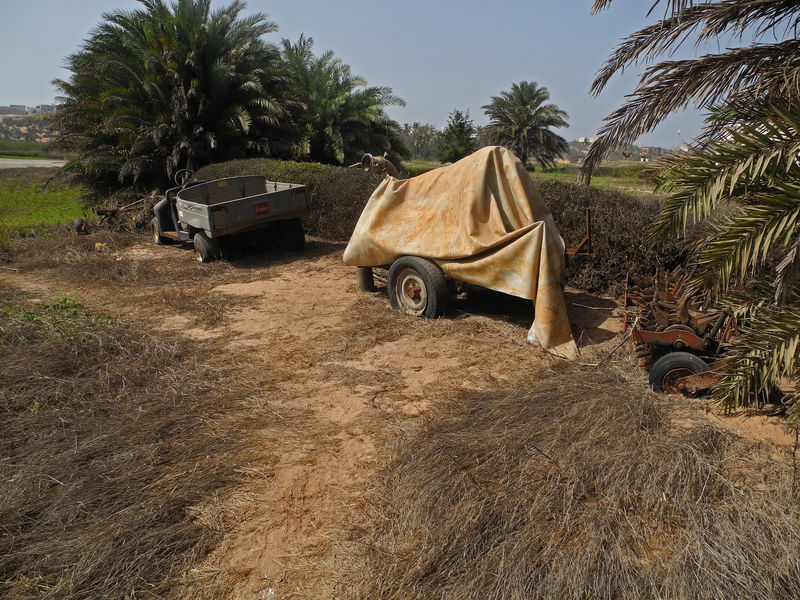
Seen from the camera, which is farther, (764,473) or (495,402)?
(495,402)

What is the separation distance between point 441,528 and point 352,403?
1839 mm

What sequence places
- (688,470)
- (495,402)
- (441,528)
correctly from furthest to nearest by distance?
(495,402)
(688,470)
(441,528)

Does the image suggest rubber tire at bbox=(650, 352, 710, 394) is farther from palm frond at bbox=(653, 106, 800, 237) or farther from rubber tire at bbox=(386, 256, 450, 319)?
rubber tire at bbox=(386, 256, 450, 319)

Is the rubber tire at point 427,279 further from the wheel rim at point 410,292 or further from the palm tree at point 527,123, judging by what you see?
the palm tree at point 527,123

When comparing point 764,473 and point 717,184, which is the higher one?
point 717,184

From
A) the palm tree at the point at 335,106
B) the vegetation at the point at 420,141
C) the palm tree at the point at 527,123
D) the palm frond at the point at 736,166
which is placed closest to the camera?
the palm frond at the point at 736,166

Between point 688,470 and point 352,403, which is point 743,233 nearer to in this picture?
point 688,470

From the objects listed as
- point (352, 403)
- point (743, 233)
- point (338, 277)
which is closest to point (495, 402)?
point (352, 403)

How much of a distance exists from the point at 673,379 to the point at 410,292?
316 centimetres

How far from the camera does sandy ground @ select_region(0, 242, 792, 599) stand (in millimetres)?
2906

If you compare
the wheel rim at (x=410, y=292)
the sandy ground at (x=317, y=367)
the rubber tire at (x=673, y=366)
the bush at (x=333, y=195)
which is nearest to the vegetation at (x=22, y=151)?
the bush at (x=333, y=195)

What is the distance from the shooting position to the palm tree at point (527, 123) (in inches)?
1428

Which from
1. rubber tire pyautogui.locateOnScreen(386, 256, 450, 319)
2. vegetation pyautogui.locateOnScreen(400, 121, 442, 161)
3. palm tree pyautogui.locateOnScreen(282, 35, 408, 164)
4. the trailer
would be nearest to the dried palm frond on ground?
rubber tire pyautogui.locateOnScreen(386, 256, 450, 319)

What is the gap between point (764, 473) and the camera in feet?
9.95
